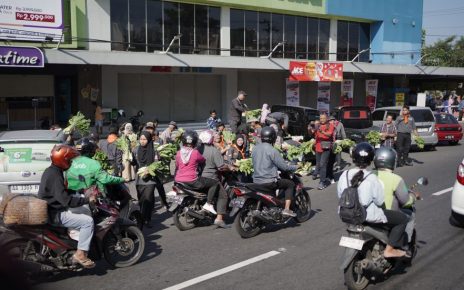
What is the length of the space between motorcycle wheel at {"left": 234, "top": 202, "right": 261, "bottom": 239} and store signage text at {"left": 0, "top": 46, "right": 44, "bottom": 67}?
1139cm

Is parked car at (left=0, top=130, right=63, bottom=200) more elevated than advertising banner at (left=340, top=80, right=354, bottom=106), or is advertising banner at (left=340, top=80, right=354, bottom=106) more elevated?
advertising banner at (left=340, top=80, right=354, bottom=106)

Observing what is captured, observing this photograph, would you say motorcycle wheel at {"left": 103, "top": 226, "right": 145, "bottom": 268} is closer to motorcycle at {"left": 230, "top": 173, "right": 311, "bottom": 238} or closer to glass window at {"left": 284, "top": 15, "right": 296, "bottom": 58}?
motorcycle at {"left": 230, "top": 173, "right": 311, "bottom": 238}

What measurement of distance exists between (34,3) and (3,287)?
718 inches

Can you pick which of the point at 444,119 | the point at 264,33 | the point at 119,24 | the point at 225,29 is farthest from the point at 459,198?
the point at 264,33

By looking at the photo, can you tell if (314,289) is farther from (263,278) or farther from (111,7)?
(111,7)

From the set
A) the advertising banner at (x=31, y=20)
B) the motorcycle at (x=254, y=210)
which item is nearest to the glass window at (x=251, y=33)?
the advertising banner at (x=31, y=20)

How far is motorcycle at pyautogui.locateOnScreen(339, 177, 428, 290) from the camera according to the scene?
5559 millimetres

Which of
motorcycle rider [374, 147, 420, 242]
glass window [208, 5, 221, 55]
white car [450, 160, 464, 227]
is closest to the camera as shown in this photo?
motorcycle rider [374, 147, 420, 242]

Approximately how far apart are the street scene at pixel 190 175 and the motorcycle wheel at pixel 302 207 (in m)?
0.03

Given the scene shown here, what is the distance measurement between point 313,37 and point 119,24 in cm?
1292

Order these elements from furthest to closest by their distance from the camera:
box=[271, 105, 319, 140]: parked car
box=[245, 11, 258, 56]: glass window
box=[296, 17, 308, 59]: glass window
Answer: box=[296, 17, 308, 59]: glass window
box=[245, 11, 258, 56]: glass window
box=[271, 105, 319, 140]: parked car

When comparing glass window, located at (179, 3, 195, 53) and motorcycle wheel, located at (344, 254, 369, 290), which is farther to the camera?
glass window, located at (179, 3, 195, 53)

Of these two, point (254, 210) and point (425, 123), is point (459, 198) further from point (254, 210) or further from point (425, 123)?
point (425, 123)

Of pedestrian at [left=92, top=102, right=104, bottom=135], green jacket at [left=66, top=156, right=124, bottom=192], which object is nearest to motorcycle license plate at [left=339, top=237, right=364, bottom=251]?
green jacket at [left=66, top=156, right=124, bottom=192]
